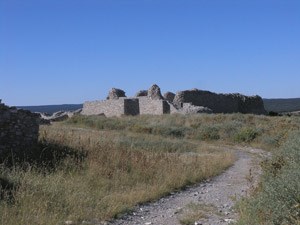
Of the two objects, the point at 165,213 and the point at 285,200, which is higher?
the point at 285,200

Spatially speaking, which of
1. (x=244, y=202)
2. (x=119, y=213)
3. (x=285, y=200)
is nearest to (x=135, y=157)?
(x=119, y=213)

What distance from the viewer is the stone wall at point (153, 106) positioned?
35.6 meters

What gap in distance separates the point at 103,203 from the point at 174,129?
58.9 feet

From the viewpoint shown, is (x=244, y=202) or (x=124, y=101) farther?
(x=124, y=101)

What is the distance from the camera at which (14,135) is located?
39.8ft

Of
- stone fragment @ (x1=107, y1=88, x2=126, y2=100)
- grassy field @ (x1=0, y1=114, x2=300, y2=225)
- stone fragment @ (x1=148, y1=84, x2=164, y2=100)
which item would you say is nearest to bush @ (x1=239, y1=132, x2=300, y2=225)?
grassy field @ (x1=0, y1=114, x2=300, y2=225)

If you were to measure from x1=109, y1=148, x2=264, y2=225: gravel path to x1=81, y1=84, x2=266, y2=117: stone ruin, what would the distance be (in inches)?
927

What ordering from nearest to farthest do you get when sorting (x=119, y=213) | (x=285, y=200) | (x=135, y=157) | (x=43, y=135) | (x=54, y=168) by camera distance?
(x=285, y=200) < (x=119, y=213) < (x=54, y=168) < (x=135, y=157) < (x=43, y=135)

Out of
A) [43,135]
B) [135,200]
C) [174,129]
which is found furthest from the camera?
[174,129]

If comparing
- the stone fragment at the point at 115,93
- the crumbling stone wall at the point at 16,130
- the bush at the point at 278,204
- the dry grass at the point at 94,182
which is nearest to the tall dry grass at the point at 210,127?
the dry grass at the point at 94,182

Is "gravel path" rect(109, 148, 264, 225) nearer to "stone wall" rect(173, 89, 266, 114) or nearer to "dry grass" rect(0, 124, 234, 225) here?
"dry grass" rect(0, 124, 234, 225)

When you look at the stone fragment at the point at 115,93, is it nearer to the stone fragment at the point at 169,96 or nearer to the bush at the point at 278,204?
the stone fragment at the point at 169,96

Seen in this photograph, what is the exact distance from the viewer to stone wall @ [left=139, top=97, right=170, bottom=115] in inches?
1403

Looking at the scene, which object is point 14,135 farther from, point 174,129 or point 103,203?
point 174,129
